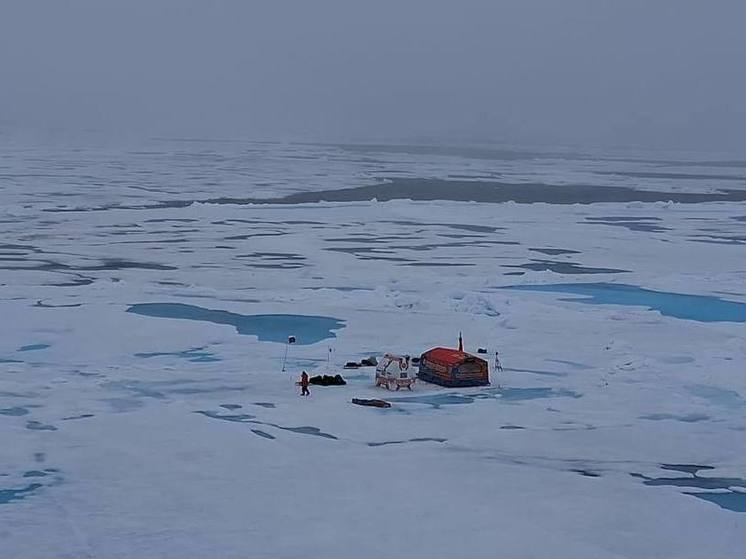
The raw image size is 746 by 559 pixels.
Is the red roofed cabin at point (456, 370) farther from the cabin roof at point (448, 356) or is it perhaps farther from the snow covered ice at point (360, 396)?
the snow covered ice at point (360, 396)

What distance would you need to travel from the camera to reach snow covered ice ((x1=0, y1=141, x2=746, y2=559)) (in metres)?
6.36

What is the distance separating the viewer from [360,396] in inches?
374

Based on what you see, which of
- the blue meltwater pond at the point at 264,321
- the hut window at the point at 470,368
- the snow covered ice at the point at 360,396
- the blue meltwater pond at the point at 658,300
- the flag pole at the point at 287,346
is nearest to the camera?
the snow covered ice at the point at 360,396

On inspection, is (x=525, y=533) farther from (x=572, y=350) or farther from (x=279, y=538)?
(x=572, y=350)

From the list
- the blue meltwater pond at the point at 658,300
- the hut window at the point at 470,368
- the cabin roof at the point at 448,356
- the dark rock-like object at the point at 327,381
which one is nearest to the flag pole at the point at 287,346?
the dark rock-like object at the point at 327,381

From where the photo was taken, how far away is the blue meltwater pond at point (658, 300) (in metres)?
13.9

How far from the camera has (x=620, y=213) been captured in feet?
96.0

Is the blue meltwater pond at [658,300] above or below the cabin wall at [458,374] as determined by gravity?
below

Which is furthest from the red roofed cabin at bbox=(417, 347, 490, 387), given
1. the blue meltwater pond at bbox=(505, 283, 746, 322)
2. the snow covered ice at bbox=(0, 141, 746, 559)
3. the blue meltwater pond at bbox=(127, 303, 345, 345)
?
the blue meltwater pond at bbox=(505, 283, 746, 322)

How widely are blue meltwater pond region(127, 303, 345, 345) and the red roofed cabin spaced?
2074 mm

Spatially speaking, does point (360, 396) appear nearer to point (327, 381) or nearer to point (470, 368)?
point (327, 381)

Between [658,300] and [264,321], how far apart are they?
541cm

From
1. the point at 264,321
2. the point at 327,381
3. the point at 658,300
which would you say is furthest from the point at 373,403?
the point at 658,300

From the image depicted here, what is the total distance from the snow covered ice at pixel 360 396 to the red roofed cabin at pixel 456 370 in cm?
12
